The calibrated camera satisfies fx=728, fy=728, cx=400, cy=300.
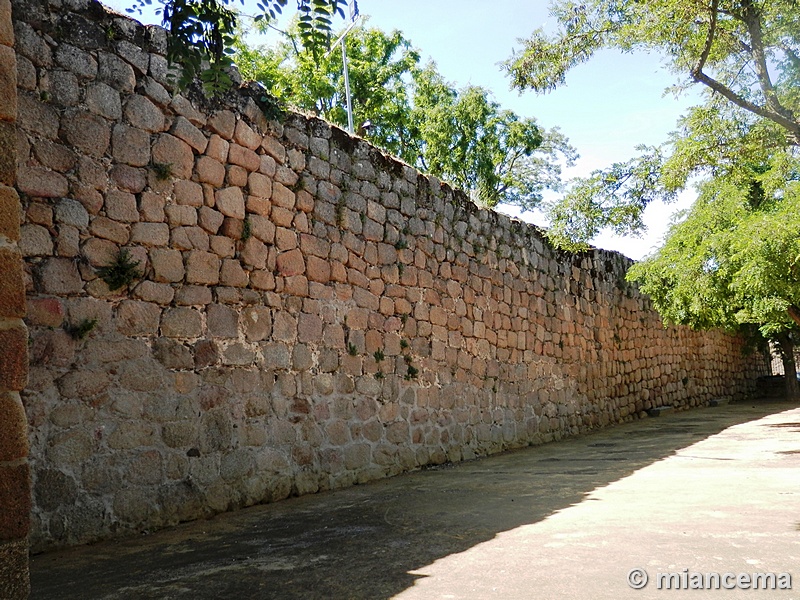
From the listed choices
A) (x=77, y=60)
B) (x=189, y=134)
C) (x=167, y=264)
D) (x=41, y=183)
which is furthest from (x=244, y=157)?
(x=41, y=183)

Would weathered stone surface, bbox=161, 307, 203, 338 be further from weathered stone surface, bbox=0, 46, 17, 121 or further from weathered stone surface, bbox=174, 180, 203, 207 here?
weathered stone surface, bbox=0, 46, 17, 121

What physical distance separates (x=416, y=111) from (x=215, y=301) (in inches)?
936

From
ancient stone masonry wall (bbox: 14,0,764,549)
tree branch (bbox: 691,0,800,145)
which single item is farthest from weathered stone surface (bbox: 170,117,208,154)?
tree branch (bbox: 691,0,800,145)

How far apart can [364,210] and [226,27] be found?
4.21 meters

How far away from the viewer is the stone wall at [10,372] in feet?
6.69

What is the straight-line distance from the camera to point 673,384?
1717cm

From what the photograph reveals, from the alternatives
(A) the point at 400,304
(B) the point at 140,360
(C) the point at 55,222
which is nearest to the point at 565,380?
(A) the point at 400,304

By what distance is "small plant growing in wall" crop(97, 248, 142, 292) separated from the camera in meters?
4.91

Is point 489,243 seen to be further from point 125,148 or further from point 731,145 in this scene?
point 125,148

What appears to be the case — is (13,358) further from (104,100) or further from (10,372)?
(104,100)

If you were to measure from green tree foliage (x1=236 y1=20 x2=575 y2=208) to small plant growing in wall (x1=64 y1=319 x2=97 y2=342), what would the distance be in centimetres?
2283

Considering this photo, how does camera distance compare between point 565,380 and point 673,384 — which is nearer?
point 565,380

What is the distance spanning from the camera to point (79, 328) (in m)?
4.70

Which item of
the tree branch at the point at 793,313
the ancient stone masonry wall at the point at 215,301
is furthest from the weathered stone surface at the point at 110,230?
the tree branch at the point at 793,313
